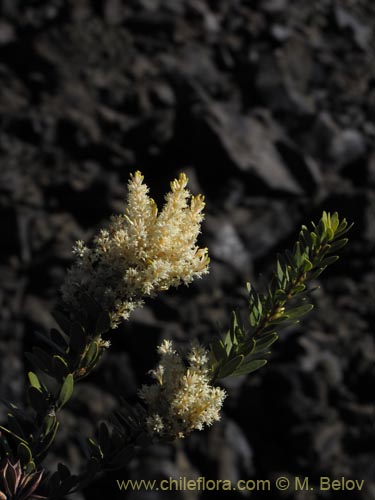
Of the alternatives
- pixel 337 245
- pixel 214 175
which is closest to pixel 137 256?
pixel 337 245

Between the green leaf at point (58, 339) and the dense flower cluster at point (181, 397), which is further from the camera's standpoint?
the green leaf at point (58, 339)

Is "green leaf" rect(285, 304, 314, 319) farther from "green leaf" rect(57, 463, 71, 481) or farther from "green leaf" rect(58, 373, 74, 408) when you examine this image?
"green leaf" rect(57, 463, 71, 481)

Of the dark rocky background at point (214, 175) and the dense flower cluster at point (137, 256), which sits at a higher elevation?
the dark rocky background at point (214, 175)

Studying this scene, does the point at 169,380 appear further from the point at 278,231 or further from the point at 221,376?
the point at 278,231
